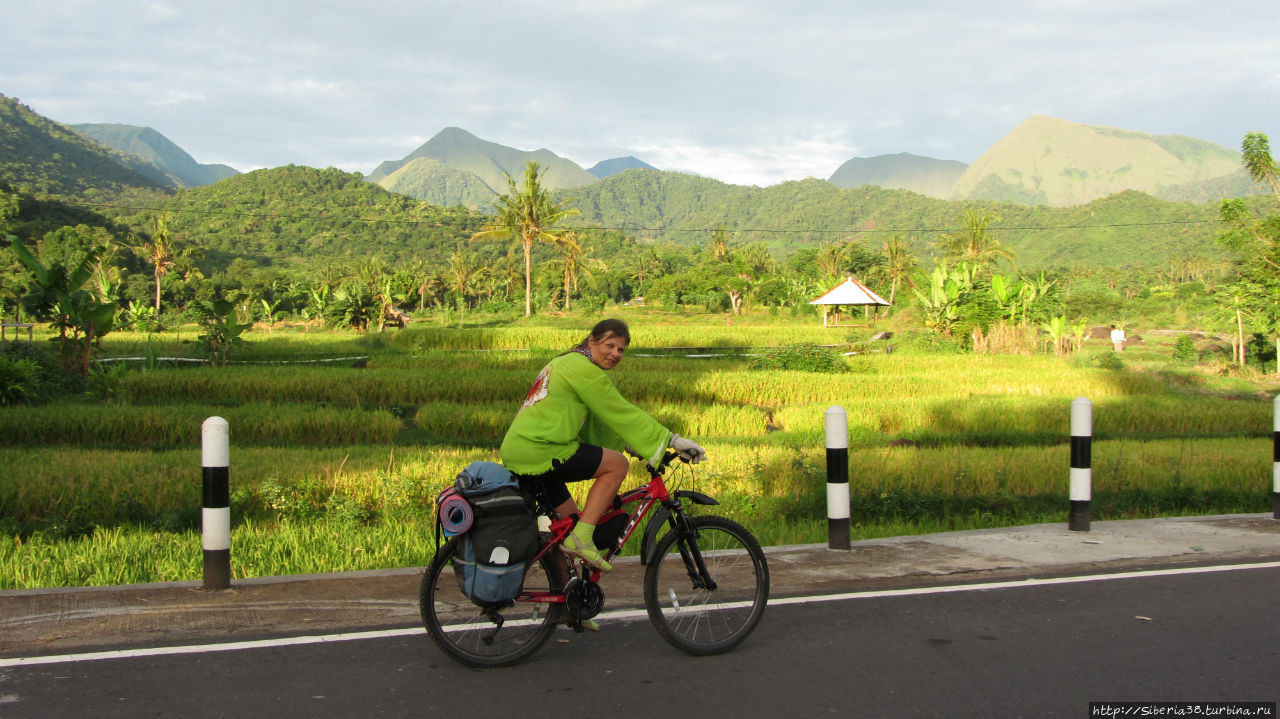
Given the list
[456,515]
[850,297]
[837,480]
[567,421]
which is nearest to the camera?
[456,515]

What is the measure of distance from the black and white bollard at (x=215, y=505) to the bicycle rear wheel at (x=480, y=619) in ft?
5.45

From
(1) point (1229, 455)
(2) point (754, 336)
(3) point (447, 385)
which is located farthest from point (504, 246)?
(1) point (1229, 455)

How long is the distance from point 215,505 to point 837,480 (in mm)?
3865

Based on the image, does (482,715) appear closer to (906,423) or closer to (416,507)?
(416,507)

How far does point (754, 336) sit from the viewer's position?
1502 inches

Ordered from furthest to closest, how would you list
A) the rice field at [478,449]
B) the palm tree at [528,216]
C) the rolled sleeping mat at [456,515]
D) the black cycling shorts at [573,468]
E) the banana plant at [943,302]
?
the palm tree at [528,216] < the banana plant at [943,302] < the rice field at [478,449] < the black cycling shorts at [573,468] < the rolled sleeping mat at [456,515]

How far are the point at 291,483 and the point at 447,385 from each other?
1016 cm

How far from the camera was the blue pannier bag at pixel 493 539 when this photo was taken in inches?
166

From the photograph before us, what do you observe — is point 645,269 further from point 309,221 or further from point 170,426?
point 170,426

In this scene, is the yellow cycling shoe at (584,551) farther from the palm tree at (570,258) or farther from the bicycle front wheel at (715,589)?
the palm tree at (570,258)

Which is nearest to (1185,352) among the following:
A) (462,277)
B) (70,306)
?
(70,306)

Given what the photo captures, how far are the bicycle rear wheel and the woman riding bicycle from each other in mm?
284

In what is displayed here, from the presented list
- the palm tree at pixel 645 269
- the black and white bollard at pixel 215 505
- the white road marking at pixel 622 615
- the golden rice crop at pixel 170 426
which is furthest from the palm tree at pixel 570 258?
the white road marking at pixel 622 615

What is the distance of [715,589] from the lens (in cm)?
454
